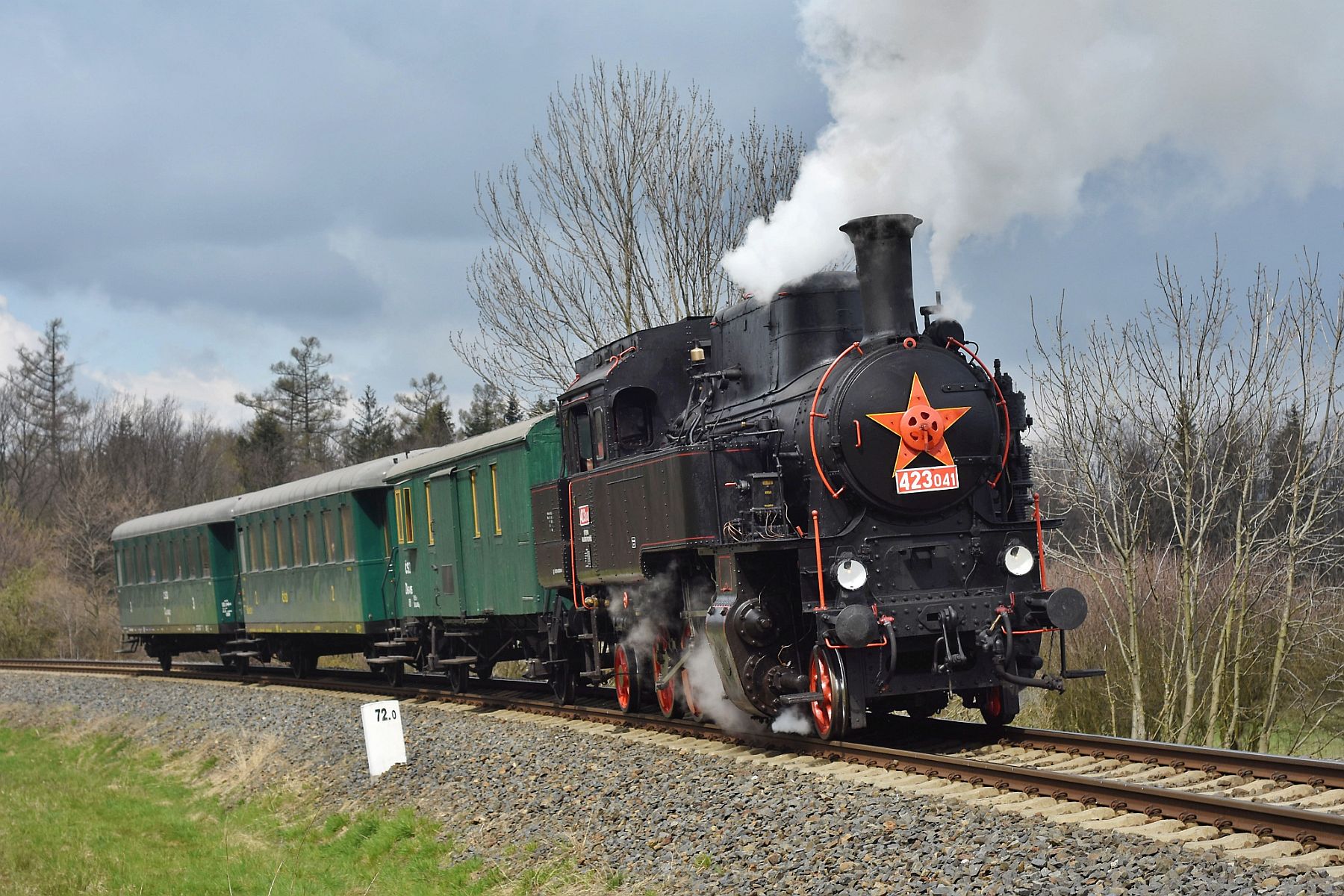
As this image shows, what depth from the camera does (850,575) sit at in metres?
9.69

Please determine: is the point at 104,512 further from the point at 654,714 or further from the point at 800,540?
the point at 800,540

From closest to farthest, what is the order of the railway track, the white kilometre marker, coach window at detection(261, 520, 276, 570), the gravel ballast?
the gravel ballast < the railway track < the white kilometre marker < coach window at detection(261, 520, 276, 570)

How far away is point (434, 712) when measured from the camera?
629 inches

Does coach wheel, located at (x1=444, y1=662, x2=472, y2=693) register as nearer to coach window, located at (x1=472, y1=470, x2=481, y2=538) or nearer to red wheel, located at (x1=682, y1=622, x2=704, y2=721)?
coach window, located at (x1=472, y1=470, x2=481, y2=538)

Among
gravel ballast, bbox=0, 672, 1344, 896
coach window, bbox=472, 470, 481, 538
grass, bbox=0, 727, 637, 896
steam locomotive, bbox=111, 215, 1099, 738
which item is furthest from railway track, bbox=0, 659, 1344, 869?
coach window, bbox=472, 470, 481, 538

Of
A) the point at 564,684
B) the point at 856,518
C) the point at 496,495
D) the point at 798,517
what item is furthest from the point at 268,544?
the point at 856,518

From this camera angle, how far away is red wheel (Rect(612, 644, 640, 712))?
43.6 ft

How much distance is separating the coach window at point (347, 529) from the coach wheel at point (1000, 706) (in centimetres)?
1177

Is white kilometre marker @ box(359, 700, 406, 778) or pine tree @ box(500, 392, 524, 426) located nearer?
white kilometre marker @ box(359, 700, 406, 778)

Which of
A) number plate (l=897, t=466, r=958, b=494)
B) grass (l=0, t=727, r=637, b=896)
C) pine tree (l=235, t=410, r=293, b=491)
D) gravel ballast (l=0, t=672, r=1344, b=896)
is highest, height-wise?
pine tree (l=235, t=410, r=293, b=491)

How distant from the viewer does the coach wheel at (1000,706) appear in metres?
10.4

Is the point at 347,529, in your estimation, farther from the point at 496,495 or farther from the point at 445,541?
the point at 496,495

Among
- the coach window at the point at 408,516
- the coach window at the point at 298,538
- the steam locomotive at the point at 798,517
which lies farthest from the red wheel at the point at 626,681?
the coach window at the point at 298,538

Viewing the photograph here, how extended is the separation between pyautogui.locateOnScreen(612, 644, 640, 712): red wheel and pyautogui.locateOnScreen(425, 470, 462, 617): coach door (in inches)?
172
